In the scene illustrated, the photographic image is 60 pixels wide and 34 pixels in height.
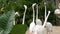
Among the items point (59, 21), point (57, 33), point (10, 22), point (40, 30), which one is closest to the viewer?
point (10, 22)

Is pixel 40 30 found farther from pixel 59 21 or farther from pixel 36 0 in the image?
pixel 59 21

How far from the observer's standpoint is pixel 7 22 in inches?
27.5

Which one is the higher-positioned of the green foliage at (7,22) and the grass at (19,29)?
the green foliage at (7,22)

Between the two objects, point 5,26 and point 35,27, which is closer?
point 5,26

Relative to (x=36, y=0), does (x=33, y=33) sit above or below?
below

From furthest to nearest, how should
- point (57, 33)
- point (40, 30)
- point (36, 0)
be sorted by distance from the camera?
point (36, 0) → point (57, 33) → point (40, 30)

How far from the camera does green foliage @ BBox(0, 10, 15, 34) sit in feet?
2.24

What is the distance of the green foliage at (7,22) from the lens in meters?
0.68

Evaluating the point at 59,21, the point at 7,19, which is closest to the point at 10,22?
the point at 7,19

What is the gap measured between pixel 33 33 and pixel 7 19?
7.71ft

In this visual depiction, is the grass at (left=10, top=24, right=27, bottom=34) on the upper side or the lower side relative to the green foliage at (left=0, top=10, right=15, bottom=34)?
lower

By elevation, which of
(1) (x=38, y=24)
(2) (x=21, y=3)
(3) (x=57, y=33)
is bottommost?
(3) (x=57, y=33)

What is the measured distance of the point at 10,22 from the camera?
691 mm

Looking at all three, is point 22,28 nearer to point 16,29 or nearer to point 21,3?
point 16,29
